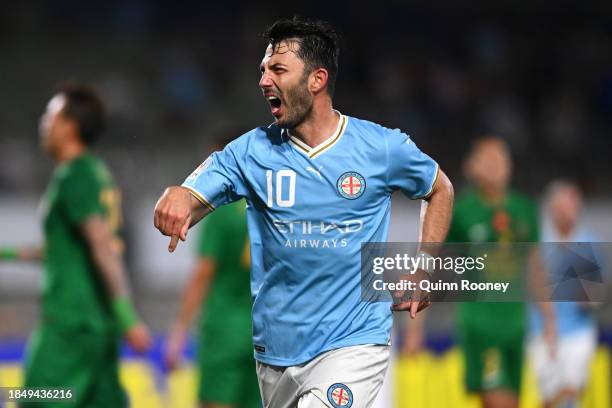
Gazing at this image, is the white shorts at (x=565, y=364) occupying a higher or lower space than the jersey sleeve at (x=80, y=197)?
lower

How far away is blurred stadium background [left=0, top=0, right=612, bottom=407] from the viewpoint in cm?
1270

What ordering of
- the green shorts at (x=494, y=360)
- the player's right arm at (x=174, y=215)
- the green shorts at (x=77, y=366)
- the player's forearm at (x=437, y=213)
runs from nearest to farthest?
the player's right arm at (x=174, y=215), the player's forearm at (x=437, y=213), the green shorts at (x=77, y=366), the green shorts at (x=494, y=360)

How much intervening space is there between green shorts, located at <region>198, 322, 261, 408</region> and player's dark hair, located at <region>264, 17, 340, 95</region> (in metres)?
2.94

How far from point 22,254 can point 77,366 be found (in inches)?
28.0

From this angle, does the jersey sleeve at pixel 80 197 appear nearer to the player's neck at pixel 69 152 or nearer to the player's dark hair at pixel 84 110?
the player's neck at pixel 69 152

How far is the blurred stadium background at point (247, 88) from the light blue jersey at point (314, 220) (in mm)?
7953

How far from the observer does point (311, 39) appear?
3814mm

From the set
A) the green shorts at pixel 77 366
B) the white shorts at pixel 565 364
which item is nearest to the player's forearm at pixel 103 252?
the green shorts at pixel 77 366

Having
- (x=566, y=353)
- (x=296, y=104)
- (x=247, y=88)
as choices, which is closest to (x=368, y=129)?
(x=296, y=104)

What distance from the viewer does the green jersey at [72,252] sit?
5238mm

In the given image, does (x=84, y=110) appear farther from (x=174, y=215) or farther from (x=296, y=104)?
(x=174, y=215)

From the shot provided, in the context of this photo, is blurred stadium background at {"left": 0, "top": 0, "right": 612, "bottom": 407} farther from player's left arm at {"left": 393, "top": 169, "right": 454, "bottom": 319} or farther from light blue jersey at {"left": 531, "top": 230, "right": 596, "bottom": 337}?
player's left arm at {"left": 393, "top": 169, "right": 454, "bottom": 319}

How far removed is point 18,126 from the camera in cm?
1365

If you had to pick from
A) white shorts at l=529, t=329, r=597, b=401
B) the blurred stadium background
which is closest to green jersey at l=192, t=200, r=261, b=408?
white shorts at l=529, t=329, r=597, b=401
